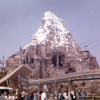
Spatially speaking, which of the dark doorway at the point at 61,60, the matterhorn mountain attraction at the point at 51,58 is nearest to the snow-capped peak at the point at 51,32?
the matterhorn mountain attraction at the point at 51,58

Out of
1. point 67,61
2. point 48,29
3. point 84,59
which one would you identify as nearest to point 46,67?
point 67,61

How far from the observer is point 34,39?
266 feet

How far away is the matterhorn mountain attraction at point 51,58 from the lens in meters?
70.4

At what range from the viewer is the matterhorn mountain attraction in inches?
2773

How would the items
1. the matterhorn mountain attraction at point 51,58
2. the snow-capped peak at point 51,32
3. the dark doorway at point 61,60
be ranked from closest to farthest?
the matterhorn mountain attraction at point 51,58
the dark doorway at point 61,60
the snow-capped peak at point 51,32

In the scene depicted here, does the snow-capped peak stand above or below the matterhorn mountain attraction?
above

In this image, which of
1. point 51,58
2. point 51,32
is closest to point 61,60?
point 51,58

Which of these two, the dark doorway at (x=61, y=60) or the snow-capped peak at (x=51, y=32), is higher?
the snow-capped peak at (x=51, y=32)

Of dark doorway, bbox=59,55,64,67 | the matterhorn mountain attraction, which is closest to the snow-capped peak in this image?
the matterhorn mountain attraction

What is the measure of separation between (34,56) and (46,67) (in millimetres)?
5998

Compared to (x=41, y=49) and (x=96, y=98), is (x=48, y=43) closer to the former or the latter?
(x=41, y=49)

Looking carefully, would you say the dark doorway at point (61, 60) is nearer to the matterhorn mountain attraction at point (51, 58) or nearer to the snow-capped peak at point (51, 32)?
the matterhorn mountain attraction at point (51, 58)

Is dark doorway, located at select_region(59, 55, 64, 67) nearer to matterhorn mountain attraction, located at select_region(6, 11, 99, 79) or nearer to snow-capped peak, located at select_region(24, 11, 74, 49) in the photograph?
matterhorn mountain attraction, located at select_region(6, 11, 99, 79)

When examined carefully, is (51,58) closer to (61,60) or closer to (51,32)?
(61,60)
